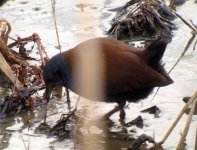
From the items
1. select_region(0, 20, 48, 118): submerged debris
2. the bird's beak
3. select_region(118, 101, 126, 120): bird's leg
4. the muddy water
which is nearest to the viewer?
the muddy water

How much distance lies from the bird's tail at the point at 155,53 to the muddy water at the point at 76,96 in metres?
0.53

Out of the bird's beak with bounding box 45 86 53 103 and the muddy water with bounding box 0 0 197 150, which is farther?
the bird's beak with bounding box 45 86 53 103

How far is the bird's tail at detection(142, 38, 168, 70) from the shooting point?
5.70m

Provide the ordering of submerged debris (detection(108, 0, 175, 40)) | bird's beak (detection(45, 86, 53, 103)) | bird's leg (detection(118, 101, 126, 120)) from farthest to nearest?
submerged debris (detection(108, 0, 175, 40))
bird's beak (detection(45, 86, 53, 103))
bird's leg (detection(118, 101, 126, 120))

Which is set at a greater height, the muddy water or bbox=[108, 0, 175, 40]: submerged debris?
bbox=[108, 0, 175, 40]: submerged debris

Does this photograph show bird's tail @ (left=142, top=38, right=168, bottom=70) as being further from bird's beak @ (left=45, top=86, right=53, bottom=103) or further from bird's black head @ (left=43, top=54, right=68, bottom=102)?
bird's beak @ (left=45, top=86, right=53, bottom=103)

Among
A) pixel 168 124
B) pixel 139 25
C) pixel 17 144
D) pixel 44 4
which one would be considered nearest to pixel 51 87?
pixel 17 144

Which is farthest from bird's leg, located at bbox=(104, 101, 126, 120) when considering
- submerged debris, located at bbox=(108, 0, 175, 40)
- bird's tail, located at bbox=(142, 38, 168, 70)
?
submerged debris, located at bbox=(108, 0, 175, 40)

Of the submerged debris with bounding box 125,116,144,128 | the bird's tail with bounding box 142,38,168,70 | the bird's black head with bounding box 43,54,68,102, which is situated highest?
the bird's tail with bounding box 142,38,168,70

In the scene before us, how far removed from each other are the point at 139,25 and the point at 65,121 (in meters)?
2.91

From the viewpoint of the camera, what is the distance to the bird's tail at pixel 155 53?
18.7 ft

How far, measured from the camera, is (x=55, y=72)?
6.07m

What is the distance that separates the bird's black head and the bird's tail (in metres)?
0.76

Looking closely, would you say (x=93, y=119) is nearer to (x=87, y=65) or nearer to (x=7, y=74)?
(x=87, y=65)
